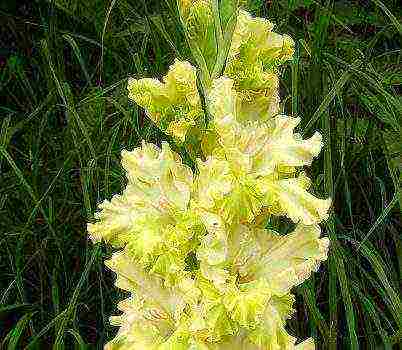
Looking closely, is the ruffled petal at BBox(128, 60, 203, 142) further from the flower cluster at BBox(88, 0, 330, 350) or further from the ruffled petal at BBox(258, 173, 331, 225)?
the ruffled petal at BBox(258, 173, 331, 225)

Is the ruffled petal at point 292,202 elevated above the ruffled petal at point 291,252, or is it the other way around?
the ruffled petal at point 292,202

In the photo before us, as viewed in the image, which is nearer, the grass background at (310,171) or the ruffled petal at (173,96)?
the ruffled petal at (173,96)

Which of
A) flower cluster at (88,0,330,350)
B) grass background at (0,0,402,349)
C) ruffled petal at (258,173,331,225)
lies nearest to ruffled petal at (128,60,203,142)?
flower cluster at (88,0,330,350)

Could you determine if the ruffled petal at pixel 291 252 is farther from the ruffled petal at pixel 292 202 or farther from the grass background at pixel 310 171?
the grass background at pixel 310 171

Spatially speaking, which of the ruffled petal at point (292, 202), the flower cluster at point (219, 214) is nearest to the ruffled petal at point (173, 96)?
the flower cluster at point (219, 214)

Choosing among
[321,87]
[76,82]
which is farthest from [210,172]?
[76,82]

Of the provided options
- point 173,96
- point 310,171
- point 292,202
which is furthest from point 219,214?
point 310,171

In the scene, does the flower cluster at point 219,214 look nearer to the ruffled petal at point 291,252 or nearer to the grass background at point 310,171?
the ruffled petal at point 291,252

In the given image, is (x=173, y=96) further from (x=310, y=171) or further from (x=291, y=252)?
(x=310, y=171)
